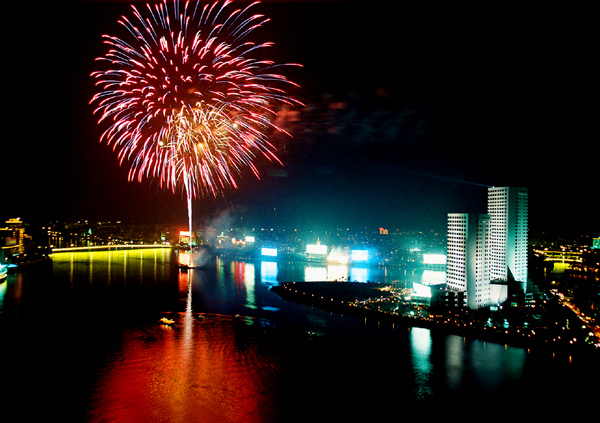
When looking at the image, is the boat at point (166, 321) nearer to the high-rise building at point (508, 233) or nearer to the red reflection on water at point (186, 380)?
the red reflection on water at point (186, 380)

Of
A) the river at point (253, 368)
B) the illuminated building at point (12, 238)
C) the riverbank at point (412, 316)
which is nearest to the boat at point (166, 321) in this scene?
the river at point (253, 368)

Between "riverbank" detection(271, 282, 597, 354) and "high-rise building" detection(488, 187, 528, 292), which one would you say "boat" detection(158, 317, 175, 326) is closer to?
"riverbank" detection(271, 282, 597, 354)

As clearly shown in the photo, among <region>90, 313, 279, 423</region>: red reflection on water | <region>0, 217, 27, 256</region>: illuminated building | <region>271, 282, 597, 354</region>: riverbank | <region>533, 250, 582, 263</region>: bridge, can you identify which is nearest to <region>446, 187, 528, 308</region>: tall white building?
<region>271, 282, 597, 354</region>: riverbank

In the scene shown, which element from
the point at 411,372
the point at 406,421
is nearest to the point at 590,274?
the point at 411,372

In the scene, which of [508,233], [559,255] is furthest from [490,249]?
[559,255]

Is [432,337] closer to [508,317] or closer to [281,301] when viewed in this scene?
[508,317]

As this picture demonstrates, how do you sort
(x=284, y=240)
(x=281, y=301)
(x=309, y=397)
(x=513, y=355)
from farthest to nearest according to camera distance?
(x=284, y=240) < (x=281, y=301) < (x=513, y=355) < (x=309, y=397)

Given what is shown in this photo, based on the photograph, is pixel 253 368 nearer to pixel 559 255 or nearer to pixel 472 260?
pixel 472 260
